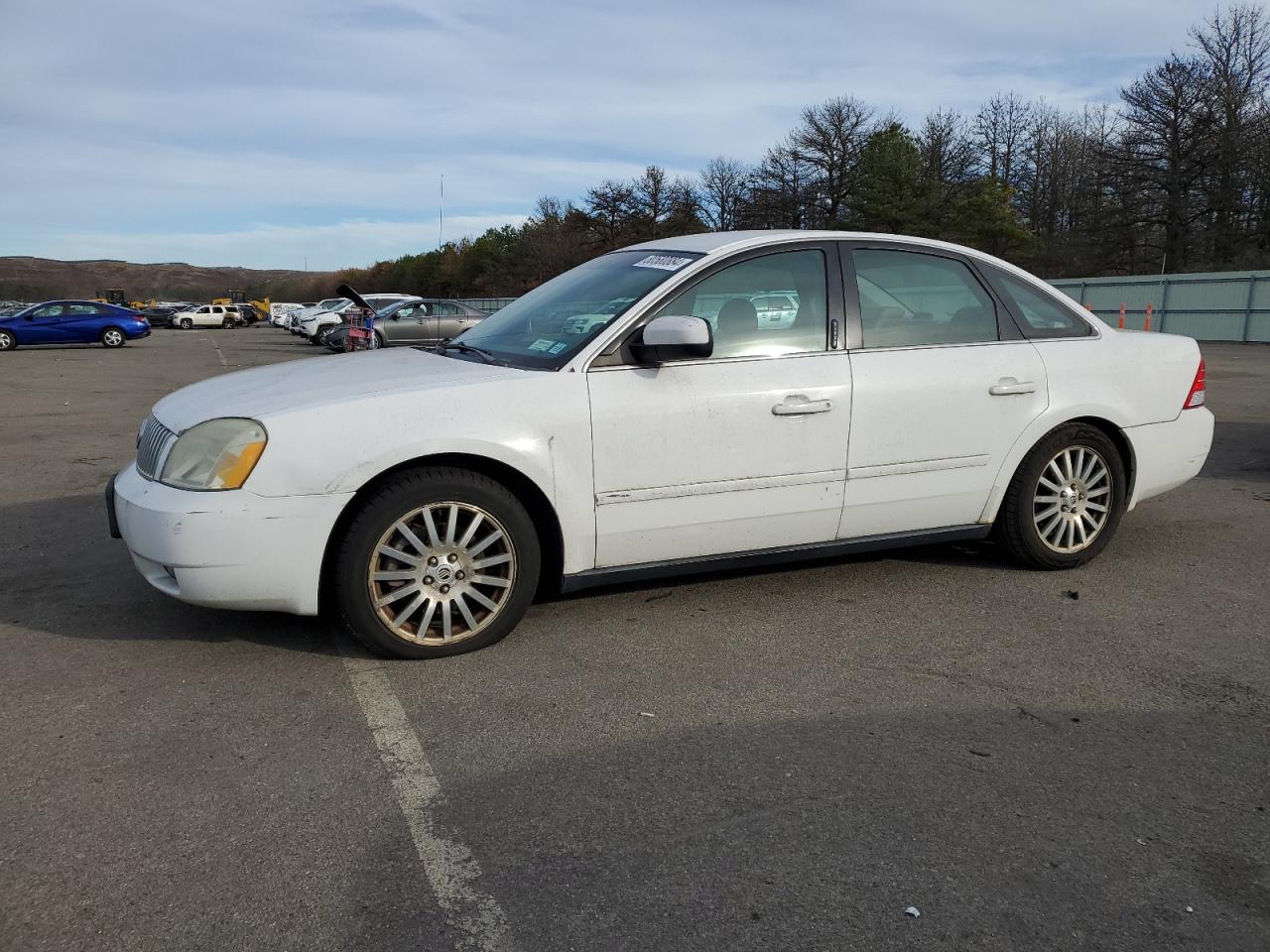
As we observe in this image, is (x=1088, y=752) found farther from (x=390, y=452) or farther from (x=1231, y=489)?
(x=1231, y=489)

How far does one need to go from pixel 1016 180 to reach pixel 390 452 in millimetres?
59815

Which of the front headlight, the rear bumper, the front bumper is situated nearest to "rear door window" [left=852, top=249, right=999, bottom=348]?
the rear bumper

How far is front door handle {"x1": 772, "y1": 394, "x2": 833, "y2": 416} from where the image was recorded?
4266 millimetres

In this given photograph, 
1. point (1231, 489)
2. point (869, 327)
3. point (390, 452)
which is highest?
point (869, 327)

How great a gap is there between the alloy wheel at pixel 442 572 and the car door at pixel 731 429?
1.43ft

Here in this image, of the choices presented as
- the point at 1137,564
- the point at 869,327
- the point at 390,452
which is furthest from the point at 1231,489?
the point at 390,452

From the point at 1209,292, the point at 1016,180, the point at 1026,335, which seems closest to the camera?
the point at 1026,335

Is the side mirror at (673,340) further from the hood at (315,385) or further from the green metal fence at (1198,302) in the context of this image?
the green metal fence at (1198,302)

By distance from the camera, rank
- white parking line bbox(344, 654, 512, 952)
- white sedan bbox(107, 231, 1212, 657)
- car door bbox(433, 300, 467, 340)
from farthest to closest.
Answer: car door bbox(433, 300, 467, 340) → white sedan bbox(107, 231, 1212, 657) → white parking line bbox(344, 654, 512, 952)

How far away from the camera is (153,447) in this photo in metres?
4.08

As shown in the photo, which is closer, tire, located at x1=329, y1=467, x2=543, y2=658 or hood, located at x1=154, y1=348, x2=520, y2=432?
tire, located at x1=329, y1=467, x2=543, y2=658

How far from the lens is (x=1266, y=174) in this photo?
124 ft

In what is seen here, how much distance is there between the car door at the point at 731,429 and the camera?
4.07 m

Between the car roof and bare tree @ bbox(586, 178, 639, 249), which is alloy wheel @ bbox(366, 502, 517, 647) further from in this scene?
bare tree @ bbox(586, 178, 639, 249)
